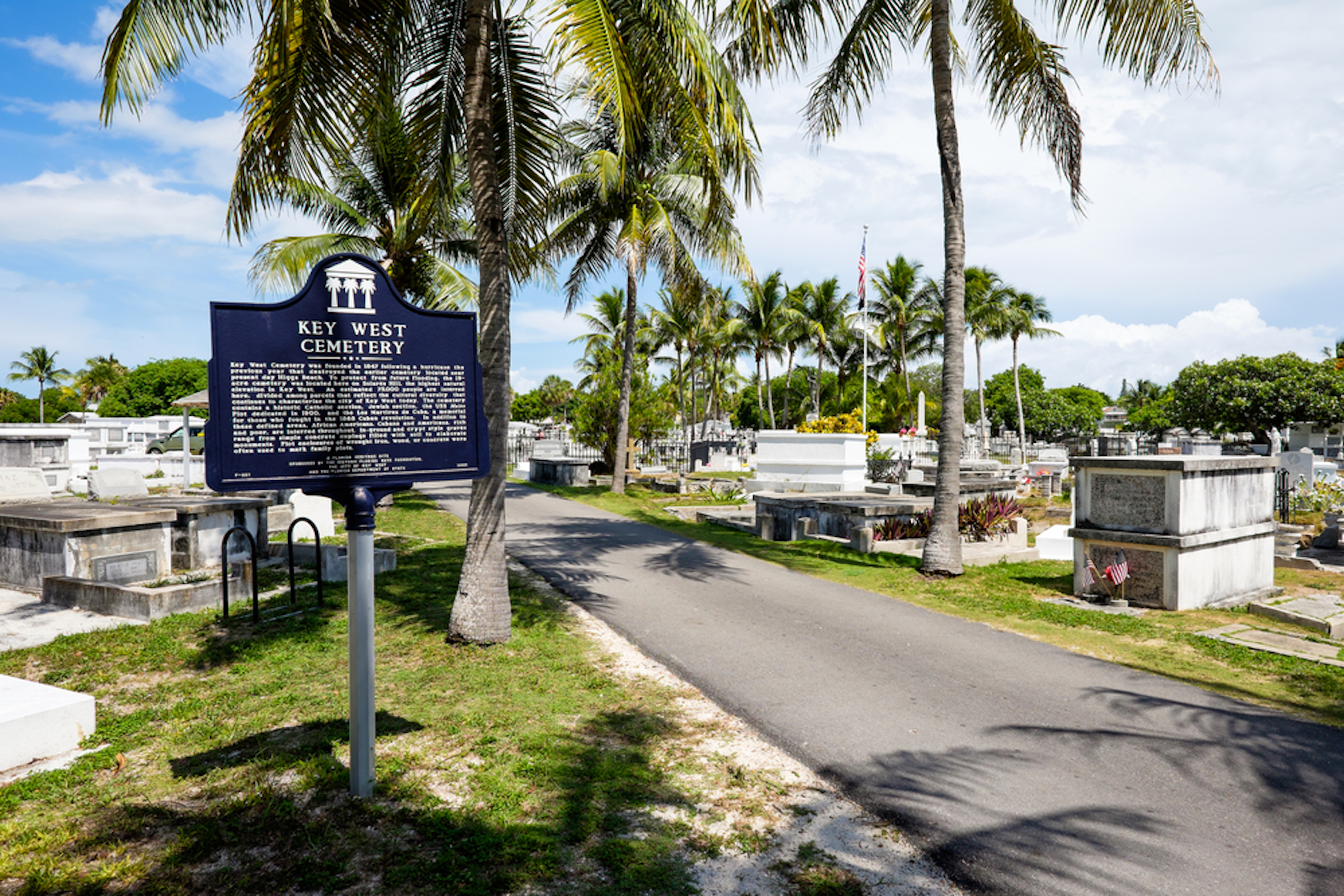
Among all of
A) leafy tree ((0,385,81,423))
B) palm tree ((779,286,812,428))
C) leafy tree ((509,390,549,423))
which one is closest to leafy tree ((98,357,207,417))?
leafy tree ((0,385,81,423))

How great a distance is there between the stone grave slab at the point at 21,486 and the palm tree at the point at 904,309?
42.2m

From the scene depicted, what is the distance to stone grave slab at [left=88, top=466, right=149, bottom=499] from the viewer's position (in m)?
14.5

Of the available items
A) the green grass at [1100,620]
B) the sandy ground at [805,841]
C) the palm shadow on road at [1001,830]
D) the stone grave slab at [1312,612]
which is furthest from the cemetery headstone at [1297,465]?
the sandy ground at [805,841]

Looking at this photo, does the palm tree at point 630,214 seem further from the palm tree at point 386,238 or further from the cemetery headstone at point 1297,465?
the cemetery headstone at point 1297,465

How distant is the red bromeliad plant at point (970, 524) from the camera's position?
1313 cm

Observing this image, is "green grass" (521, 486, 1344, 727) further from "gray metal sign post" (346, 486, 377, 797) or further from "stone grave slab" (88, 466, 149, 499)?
"stone grave slab" (88, 466, 149, 499)

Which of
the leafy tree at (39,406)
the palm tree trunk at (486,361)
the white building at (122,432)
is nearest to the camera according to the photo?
the palm tree trunk at (486,361)

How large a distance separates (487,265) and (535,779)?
448 cm

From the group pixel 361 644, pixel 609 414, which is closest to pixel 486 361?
pixel 361 644

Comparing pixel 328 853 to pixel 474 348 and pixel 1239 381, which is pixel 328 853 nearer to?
pixel 474 348

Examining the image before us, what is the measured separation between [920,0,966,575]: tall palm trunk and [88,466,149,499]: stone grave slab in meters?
14.2

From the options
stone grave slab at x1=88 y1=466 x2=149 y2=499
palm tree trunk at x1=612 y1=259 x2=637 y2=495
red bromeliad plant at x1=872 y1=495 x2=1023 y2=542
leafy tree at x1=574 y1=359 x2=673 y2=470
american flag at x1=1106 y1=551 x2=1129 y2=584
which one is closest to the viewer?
american flag at x1=1106 y1=551 x2=1129 y2=584

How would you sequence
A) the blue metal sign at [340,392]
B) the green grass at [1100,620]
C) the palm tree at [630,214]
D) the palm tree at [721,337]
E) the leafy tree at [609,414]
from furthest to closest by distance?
the palm tree at [721,337]
the leafy tree at [609,414]
the palm tree at [630,214]
the green grass at [1100,620]
the blue metal sign at [340,392]

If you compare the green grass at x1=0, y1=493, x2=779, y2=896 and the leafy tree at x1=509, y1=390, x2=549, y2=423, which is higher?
the leafy tree at x1=509, y1=390, x2=549, y2=423
